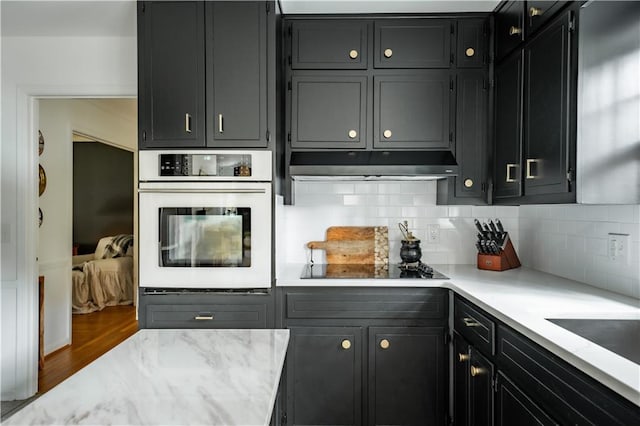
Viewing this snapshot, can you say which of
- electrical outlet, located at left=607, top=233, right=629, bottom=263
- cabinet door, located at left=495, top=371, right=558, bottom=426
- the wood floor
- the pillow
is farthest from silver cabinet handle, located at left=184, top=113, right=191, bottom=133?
the pillow

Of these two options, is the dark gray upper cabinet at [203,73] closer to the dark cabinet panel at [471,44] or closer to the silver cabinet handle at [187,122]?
the silver cabinet handle at [187,122]

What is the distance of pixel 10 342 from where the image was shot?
118 inches

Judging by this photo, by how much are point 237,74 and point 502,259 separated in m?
1.96

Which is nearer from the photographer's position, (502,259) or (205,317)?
(205,317)

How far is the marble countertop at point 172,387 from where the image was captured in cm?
83

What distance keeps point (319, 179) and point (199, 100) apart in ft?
3.15

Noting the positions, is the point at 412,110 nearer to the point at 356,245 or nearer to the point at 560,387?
the point at 356,245

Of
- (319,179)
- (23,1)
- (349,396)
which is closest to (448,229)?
(319,179)

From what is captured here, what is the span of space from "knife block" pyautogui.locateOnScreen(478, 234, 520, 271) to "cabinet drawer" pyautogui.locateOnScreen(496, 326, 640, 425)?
107 cm

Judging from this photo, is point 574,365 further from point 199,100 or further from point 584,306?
point 199,100

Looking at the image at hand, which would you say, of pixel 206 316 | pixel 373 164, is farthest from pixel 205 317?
pixel 373 164

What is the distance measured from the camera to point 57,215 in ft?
13.8

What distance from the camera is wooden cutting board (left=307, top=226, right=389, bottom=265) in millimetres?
2959

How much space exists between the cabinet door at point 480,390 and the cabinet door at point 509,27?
5.37 ft
